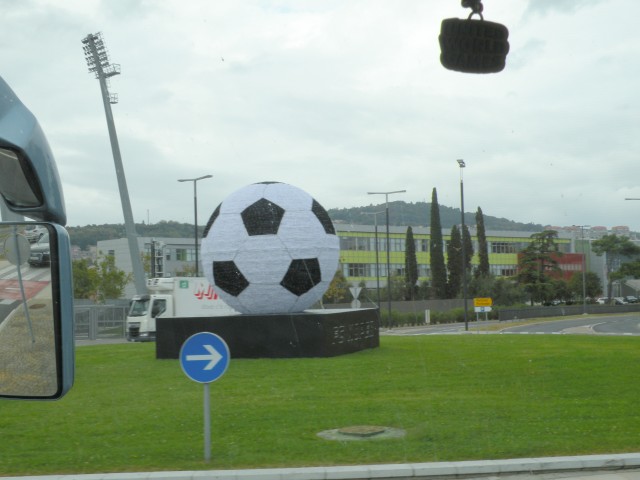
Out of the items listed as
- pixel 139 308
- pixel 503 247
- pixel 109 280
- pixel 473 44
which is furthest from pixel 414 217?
pixel 473 44

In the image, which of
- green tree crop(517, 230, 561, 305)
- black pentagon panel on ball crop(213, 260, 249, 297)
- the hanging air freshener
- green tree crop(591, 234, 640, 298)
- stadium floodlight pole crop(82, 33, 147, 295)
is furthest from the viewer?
green tree crop(591, 234, 640, 298)

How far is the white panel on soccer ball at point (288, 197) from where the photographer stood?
1988cm

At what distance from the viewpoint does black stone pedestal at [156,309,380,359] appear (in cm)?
2011

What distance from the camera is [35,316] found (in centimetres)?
195

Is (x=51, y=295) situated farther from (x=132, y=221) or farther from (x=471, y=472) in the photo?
(x=132, y=221)

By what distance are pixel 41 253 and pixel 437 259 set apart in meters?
81.8

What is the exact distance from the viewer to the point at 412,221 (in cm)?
12275

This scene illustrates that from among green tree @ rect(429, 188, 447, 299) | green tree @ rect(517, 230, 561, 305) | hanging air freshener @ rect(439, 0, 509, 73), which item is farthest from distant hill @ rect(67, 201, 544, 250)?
hanging air freshener @ rect(439, 0, 509, 73)

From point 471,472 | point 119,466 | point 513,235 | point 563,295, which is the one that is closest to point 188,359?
point 119,466

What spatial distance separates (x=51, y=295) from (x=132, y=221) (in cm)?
3402

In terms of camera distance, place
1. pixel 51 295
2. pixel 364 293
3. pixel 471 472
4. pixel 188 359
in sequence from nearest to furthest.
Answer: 1. pixel 51 295
2. pixel 471 472
3. pixel 188 359
4. pixel 364 293

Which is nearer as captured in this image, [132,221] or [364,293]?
[132,221]

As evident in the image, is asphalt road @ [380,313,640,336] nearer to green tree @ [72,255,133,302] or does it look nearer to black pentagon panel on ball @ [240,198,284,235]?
green tree @ [72,255,133,302]

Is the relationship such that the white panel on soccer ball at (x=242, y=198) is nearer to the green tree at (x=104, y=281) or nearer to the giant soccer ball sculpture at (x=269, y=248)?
Result: the giant soccer ball sculpture at (x=269, y=248)
